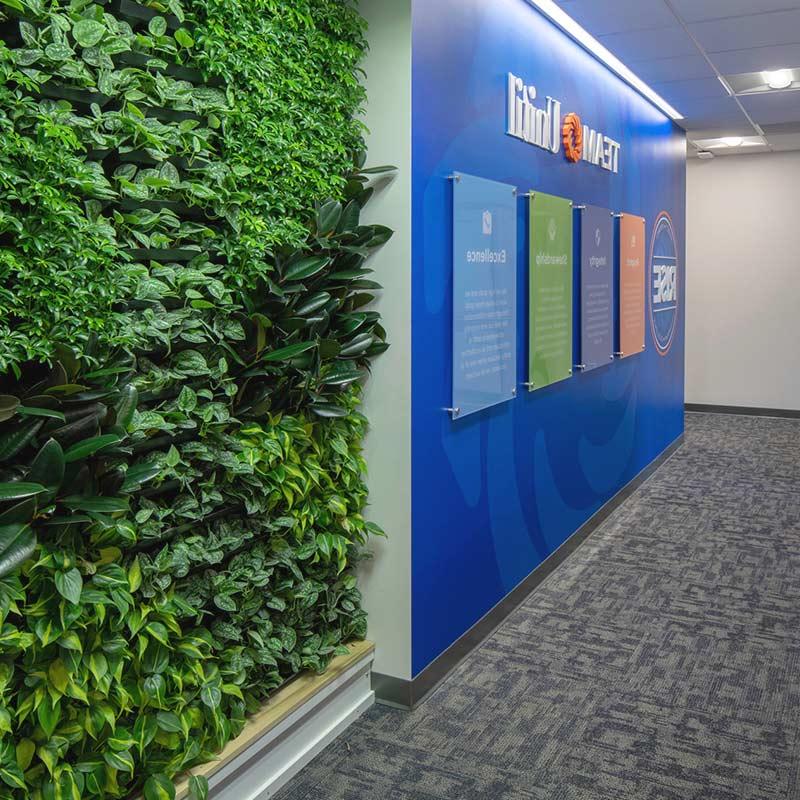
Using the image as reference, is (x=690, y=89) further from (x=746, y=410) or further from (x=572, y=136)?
(x=746, y=410)

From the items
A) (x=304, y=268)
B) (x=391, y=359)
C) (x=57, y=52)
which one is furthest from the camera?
(x=391, y=359)

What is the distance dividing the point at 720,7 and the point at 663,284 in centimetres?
279

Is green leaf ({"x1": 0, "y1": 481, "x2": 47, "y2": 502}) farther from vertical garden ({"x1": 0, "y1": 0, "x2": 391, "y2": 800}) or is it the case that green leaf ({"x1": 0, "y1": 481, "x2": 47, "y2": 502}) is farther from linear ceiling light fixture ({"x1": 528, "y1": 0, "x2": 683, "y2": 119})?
linear ceiling light fixture ({"x1": 528, "y1": 0, "x2": 683, "y2": 119})

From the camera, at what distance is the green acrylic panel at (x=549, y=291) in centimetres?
367

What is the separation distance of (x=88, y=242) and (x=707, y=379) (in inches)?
322

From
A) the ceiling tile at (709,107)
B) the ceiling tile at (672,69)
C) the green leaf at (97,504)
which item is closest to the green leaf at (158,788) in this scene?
the green leaf at (97,504)

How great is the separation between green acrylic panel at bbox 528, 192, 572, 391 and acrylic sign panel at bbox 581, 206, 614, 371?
0.23 meters

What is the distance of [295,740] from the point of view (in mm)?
2441

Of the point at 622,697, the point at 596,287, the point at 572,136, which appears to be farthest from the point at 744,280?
the point at 622,697

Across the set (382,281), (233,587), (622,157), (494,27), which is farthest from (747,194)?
(233,587)

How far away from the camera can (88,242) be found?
5.55 feet

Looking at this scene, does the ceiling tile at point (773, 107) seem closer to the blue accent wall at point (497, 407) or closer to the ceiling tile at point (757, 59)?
the ceiling tile at point (757, 59)

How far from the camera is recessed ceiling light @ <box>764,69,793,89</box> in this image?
4.90m

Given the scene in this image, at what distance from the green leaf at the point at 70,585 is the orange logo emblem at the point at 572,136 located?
3.09m
